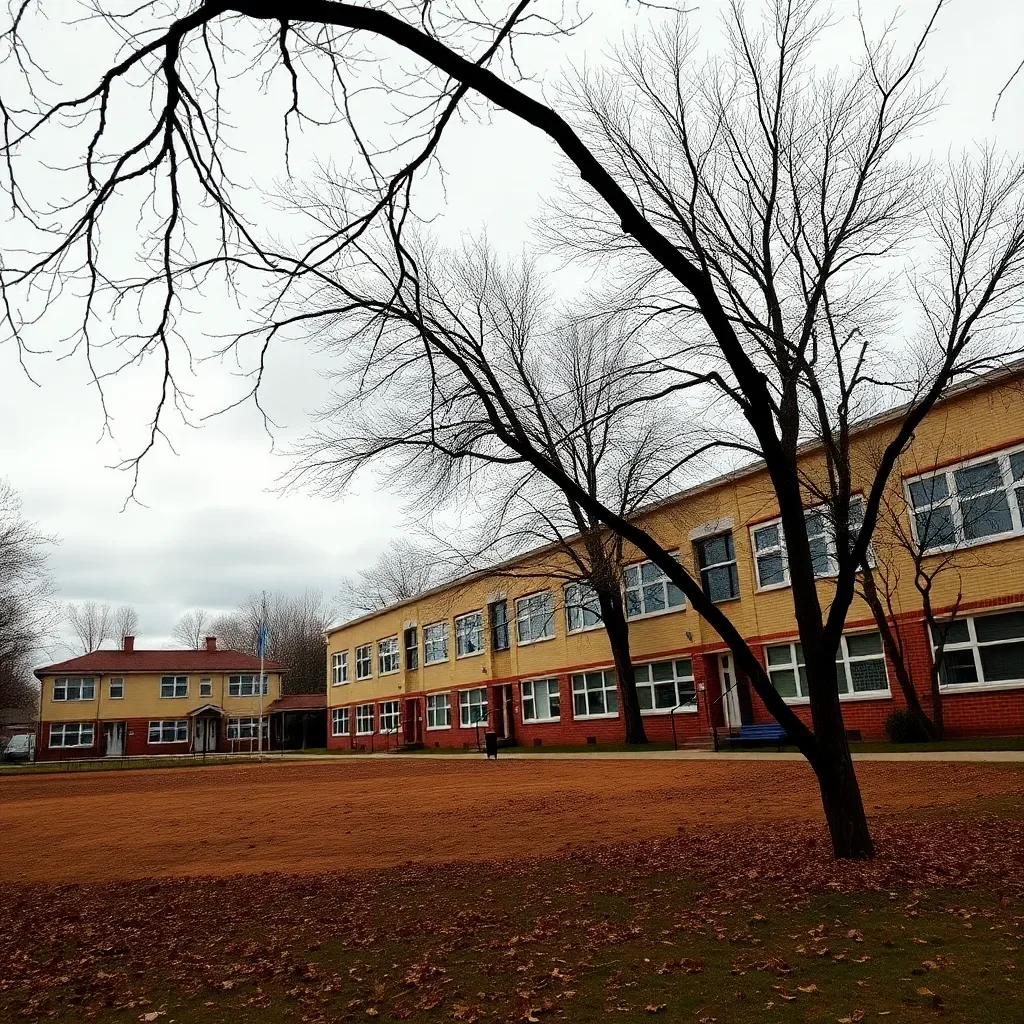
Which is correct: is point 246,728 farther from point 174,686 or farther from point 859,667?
point 859,667

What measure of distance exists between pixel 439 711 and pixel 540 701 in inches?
420

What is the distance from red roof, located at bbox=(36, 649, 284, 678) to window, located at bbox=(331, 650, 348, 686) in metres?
7.69

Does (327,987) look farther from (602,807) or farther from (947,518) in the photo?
(947,518)

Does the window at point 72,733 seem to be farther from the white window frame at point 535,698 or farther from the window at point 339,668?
the white window frame at point 535,698

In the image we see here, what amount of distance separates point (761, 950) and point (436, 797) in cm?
1276

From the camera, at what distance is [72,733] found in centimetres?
5997

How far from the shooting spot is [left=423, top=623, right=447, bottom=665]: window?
45.9 meters

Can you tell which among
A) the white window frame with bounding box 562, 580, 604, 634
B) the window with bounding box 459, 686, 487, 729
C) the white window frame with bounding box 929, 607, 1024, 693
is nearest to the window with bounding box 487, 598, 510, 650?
the window with bounding box 459, 686, 487, 729

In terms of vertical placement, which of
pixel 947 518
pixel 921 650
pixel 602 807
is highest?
pixel 947 518

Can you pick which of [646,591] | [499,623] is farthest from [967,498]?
[499,623]

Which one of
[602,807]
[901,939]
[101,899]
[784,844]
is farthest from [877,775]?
[101,899]

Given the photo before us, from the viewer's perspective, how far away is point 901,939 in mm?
4984

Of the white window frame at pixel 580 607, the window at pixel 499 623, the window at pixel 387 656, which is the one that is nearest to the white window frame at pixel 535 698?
the window at pixel 499 623

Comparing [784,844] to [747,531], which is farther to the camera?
[747,531]
